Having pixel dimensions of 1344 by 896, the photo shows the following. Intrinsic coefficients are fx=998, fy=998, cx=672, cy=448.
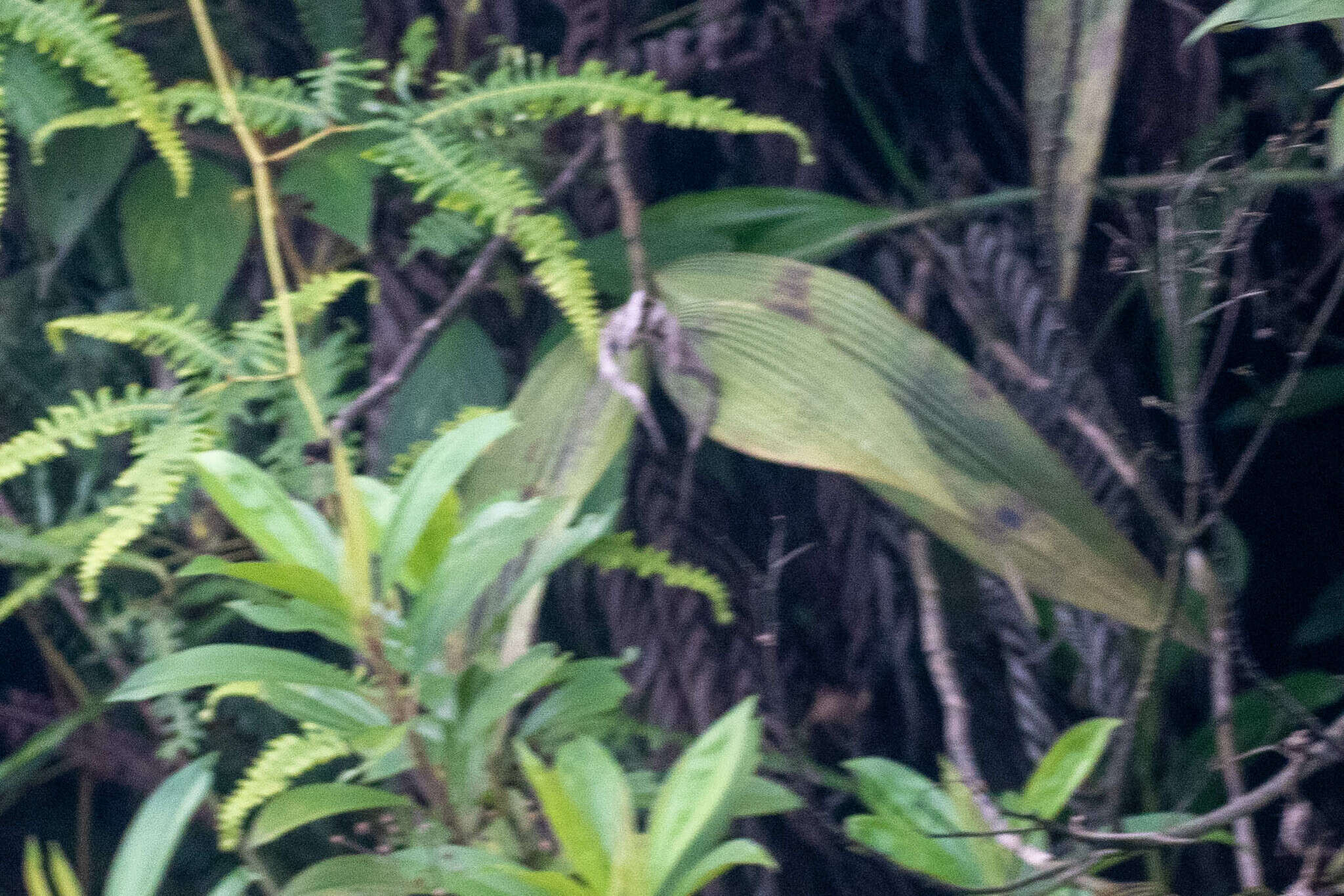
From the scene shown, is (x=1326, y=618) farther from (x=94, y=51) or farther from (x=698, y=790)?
(x=94, y=51)

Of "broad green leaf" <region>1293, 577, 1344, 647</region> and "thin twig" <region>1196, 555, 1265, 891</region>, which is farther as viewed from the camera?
"broad green leaf" <region>1293, 577, 1344, 647</region>

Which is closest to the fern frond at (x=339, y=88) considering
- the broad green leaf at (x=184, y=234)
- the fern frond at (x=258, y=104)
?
the fern frond at (x=258, y=104)

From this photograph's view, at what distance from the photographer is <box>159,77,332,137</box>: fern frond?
2.27 feet

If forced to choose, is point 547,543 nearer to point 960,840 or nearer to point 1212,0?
point 960,840

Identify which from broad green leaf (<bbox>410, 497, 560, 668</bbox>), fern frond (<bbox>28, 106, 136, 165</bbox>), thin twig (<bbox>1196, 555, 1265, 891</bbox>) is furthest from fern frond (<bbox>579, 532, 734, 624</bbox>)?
fern frond (<bbox>28, 106, 136, 165</bbox>)

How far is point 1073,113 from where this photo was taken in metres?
0.74

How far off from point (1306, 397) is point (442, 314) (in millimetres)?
745

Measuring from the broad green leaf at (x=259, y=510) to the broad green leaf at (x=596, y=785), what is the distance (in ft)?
0.53

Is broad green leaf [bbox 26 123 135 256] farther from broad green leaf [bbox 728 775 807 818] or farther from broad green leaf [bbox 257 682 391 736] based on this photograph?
broad green leaf [bbox 728 775 807 818]

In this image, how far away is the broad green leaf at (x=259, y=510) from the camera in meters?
0.52

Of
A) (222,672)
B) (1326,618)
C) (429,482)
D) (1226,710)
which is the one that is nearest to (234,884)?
(222,672)

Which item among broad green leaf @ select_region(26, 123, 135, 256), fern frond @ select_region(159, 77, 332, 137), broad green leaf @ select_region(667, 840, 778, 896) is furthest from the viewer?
broad green leaf @ select_region(26, 123, 135, 256)

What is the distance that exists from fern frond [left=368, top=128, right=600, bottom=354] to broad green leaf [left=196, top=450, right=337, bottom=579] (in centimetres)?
23

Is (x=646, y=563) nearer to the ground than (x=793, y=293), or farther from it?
nearer to the ground
